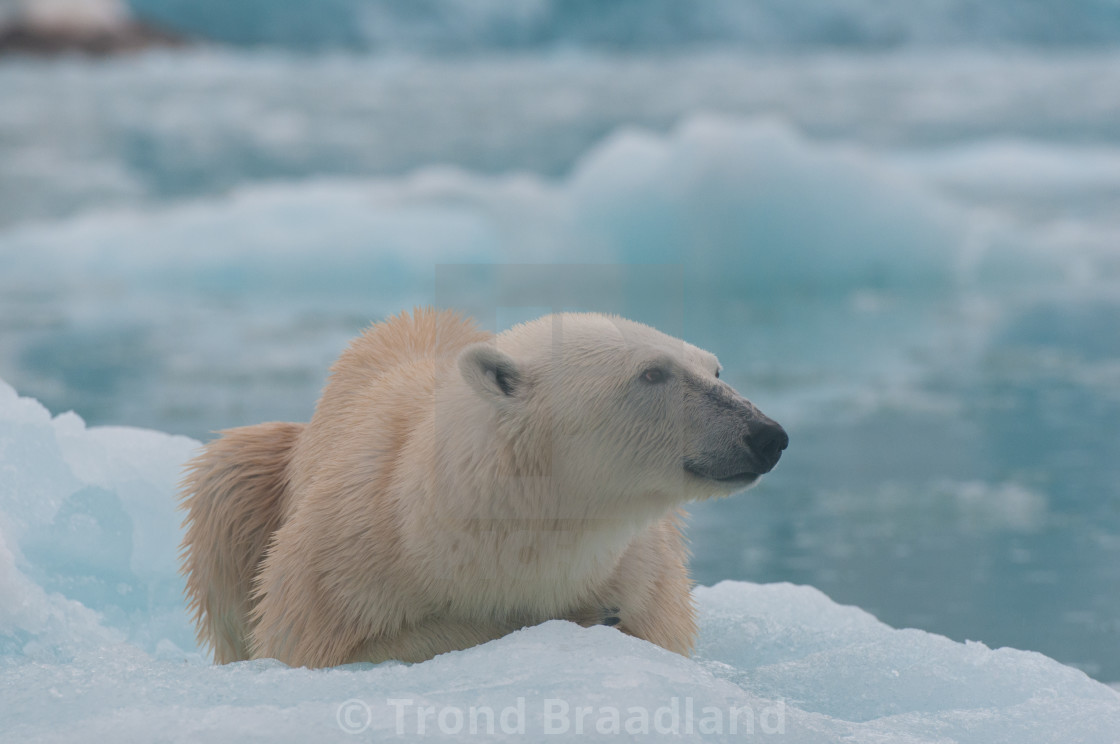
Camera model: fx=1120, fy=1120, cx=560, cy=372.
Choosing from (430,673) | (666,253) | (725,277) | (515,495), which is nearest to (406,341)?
(515,495)

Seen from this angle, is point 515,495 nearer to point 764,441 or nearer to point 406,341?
point 764,441

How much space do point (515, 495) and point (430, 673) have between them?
414 mm

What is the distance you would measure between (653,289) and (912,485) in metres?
6.09

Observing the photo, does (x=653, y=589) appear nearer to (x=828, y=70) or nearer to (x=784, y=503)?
(x=784, y=503)

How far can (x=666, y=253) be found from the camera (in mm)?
12359

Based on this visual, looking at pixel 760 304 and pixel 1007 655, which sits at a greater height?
pixel 760 304

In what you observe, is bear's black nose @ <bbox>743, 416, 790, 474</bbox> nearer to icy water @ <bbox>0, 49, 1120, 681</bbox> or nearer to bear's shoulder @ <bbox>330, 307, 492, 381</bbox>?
icy water @ <bbox>0, 49, 1120, 681</bbox>

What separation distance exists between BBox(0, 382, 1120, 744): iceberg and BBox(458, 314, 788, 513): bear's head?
0.35 m

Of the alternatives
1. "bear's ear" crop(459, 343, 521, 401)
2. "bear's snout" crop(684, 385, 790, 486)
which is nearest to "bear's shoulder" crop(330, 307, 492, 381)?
"bear's ear" crop(459, 343, 521, 401)

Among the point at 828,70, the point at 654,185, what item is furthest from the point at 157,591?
the point at 828,70

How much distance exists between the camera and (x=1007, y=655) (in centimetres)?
292

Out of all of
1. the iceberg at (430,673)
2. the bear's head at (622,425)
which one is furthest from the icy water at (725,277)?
the iceberg at (430,673)

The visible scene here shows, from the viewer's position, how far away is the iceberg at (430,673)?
2125 mm

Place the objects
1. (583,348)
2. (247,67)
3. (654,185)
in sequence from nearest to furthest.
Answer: (583,348), (654,185), (247,67)
